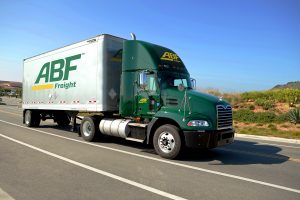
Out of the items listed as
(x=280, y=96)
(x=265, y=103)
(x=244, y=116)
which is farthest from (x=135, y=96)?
(x=280, y=96)

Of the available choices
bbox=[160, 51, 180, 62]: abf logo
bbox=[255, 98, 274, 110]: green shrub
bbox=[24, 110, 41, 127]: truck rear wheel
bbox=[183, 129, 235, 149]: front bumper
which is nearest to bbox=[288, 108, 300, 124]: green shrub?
bbox=[255, 98, 274, 110]: green shrub

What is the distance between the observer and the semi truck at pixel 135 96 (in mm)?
8828

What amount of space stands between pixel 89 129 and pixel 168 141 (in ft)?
Result: 14.4

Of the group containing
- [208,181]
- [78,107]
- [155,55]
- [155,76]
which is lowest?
[208,181]

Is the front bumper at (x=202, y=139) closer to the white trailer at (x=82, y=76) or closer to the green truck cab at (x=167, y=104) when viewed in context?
the green truck cab at (x=167, y=104)

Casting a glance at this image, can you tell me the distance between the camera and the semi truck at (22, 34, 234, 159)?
8.83 metres

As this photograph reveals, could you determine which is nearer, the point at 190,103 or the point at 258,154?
the point at 190,103

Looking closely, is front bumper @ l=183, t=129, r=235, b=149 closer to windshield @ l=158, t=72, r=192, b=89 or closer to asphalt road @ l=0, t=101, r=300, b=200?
asphalt road @ l=0, t=101, r=300, b=200

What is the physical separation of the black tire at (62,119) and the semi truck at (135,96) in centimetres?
199

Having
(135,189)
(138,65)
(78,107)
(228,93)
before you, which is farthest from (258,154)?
(228,93)

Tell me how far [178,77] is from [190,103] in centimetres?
167

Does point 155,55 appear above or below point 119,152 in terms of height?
above

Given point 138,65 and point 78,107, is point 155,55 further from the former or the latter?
point 78,107

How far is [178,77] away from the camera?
1043 centimetres
